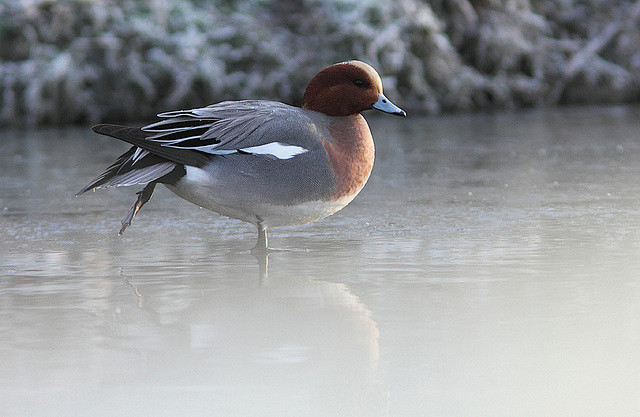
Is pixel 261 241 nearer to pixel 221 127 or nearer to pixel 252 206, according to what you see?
pixel 252 206

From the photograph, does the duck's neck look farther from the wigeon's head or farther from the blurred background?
the blurred background

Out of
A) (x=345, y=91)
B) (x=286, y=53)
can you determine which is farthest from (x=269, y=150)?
(x=286, y=53)

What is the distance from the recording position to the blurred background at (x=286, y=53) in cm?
1142

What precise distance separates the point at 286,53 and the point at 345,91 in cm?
771

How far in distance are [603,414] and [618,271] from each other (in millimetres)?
1581

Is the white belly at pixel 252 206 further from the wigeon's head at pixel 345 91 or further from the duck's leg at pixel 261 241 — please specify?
the wigeon's head at pixel 345 91

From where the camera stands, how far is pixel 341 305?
3488 mm

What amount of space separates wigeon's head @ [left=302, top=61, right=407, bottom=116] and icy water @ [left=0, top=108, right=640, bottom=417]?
1.98 ft

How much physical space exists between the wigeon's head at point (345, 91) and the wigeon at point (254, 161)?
10cm

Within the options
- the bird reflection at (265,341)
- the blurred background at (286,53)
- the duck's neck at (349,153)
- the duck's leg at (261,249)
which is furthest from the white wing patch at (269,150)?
the blurred background at (286,53)

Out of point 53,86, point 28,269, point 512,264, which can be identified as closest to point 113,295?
point 28,269

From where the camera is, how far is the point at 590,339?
2982 mm

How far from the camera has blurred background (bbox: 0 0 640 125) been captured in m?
11.4

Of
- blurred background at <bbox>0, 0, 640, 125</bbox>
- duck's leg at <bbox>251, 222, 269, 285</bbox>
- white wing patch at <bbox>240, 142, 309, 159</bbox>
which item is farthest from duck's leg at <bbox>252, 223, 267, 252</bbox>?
blurred background at <bbox>0, 0, 640, 125</bbox>
